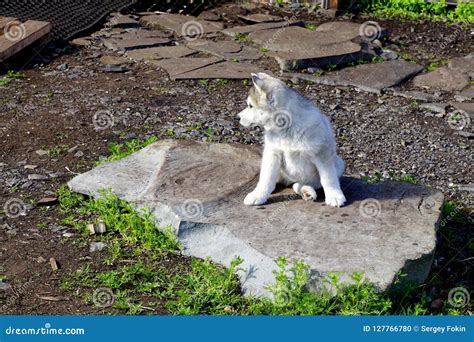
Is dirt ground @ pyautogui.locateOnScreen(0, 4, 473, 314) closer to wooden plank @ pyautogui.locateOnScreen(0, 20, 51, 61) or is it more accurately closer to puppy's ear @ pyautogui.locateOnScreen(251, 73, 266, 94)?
wooden plank @ pyautogui.locateOnScreen(0, 20, 51, 61)

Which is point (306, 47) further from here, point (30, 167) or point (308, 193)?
point (308, 193)

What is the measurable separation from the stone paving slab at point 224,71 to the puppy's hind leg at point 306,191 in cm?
342

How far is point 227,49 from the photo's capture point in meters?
9.52

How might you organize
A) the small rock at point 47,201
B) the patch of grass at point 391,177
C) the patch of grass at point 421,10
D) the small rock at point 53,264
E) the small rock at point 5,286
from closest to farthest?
the small rock at point 5,286, the small rock at point 53,264, the small rock at point 47,201, the patch of grass at point 391,177, the patch of grass at point 421,10

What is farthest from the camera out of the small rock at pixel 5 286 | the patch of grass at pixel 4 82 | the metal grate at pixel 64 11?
the metal grate at pixel 64 11

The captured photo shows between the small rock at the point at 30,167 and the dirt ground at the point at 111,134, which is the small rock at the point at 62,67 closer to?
the dirt ground at the point at 111,134

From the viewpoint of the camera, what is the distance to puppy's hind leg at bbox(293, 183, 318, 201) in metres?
5.43

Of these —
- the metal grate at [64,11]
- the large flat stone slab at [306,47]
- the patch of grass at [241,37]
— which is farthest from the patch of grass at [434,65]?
the metal grate at [64,11]

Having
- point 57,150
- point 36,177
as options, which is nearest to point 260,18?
point 57,150

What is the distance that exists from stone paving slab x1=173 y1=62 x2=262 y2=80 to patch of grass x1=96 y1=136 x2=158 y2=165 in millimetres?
1703

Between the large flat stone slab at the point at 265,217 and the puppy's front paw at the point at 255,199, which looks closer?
the large flat stone slab at the point at 265,217

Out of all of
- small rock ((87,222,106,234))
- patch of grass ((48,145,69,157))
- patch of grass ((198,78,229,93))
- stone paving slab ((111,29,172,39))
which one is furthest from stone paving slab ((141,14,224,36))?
small rock ((87,222,106,234))

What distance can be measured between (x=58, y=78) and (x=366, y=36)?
3891 millimetres

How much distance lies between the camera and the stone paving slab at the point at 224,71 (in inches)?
343
